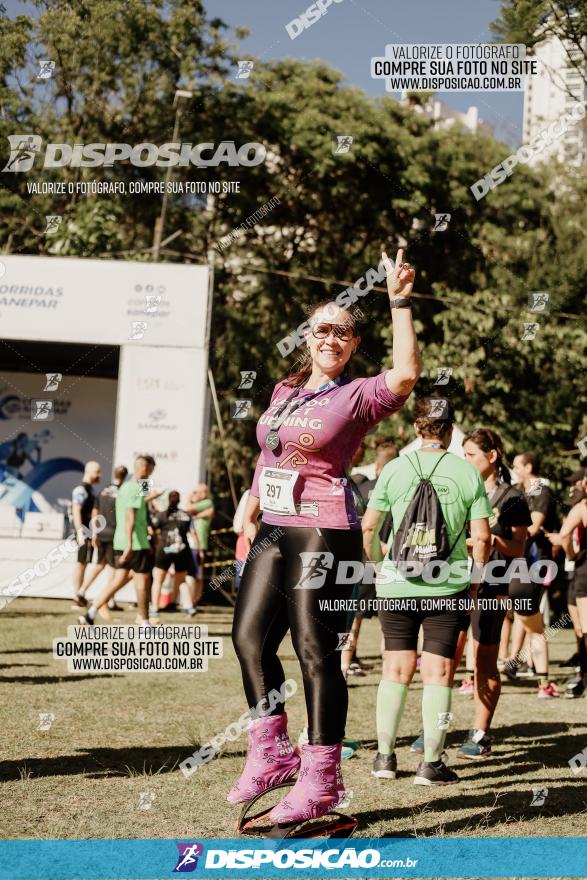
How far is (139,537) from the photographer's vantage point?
11.4 meters

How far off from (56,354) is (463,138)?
12311 millimetres

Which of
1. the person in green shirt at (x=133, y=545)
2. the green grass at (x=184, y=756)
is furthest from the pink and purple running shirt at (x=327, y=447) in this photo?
the person in green shirt at (x=133, y=545)

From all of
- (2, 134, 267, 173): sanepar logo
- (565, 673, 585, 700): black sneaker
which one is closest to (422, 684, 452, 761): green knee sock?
(565, 673, 585, 700): black sneaker

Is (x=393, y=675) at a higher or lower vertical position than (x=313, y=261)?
lower

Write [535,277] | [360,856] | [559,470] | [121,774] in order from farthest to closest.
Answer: [535,277] → [559,470] → [121,774] → [360,856]

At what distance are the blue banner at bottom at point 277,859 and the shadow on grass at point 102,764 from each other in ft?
4.33

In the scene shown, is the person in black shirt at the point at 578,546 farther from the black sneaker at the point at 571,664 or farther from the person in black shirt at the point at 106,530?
the person in black shirt at the point at 106,530

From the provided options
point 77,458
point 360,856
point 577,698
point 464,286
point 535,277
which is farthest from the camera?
point 464,286

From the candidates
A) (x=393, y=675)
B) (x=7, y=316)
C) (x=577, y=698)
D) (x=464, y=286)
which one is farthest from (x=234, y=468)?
(x=393, y=675)

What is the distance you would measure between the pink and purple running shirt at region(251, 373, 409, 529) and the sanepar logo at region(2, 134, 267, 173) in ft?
47.3

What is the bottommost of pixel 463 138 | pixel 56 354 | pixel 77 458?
pixel 77 458

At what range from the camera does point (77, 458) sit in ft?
61.4

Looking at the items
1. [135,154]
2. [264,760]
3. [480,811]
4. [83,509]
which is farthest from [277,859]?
[135,154]

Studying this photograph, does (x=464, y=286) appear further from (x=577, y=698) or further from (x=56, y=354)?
(x=577, y=698)
